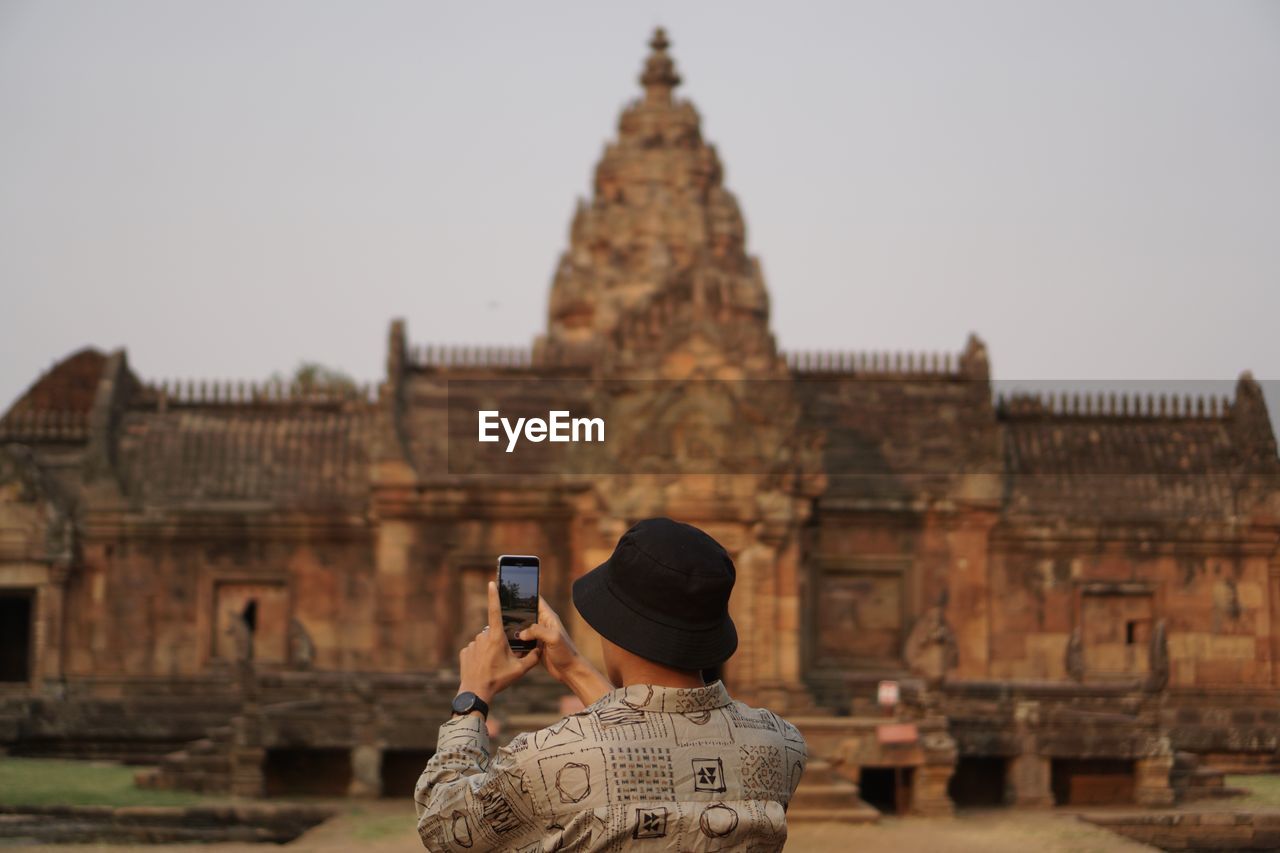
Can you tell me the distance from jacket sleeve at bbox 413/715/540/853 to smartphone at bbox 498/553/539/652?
0.30 m

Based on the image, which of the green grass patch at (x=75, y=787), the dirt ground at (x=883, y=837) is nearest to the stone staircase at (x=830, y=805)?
the dirt ground at (x=883, y=837)

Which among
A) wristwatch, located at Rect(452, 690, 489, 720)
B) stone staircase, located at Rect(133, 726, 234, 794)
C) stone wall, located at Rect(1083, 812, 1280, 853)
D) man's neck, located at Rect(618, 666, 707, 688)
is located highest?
man's neck, located at Rect(618, 666, 707, 688)

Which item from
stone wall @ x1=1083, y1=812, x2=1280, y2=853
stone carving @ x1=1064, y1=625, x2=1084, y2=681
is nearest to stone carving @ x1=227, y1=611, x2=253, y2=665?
stone wall @ x1=1083, y1=812, x2=1280, y2=853

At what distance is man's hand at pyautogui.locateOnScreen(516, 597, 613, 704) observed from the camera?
15.0ft

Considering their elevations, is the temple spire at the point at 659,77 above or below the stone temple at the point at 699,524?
above

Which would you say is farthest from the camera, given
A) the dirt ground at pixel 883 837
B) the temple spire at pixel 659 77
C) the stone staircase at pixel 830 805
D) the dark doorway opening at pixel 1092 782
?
the temple spire at pixel 659 77

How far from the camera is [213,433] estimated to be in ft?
91.0

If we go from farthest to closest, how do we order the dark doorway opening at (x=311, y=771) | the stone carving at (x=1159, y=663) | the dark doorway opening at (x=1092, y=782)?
the stone carving at (x=1159, y=663) → the dark doorway opening at (x=1092, y=782) → the dark doorway opening at (x=311, y=771)

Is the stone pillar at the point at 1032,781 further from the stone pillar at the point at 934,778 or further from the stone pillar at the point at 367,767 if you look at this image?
the stone pillar at the point at 367,767

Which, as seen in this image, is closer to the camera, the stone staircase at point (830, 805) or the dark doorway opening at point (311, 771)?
the stone staircase at point (830, 805)

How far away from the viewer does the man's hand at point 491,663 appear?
450 cm

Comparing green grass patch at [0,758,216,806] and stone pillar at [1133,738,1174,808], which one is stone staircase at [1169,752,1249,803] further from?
green grass patch at [0,758,216,806]

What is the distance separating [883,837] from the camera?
730 inches

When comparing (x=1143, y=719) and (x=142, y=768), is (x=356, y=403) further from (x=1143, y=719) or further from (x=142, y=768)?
(x=1143, y=719)
